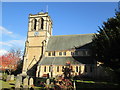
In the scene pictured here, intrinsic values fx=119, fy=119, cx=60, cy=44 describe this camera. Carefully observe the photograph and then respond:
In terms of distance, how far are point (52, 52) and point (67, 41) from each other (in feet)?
20.7

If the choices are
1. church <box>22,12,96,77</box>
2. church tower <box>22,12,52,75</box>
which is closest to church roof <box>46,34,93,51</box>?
church <box>22,12,96,77</box>

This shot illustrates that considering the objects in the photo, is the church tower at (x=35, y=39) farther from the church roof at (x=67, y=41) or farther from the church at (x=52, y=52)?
the church roof at (x=67, y=41)

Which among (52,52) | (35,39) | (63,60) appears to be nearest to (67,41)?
(52,52)

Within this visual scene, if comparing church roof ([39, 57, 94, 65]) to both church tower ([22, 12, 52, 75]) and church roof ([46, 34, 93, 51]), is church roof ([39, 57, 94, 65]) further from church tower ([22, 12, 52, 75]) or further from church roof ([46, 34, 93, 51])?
church roof ([46, 34, 93, 51])

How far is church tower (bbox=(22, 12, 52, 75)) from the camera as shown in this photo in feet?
127

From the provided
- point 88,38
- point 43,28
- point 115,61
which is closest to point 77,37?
point 88,38

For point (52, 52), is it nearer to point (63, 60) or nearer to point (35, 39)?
point (63, 60)

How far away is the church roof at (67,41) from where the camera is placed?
1475 inches

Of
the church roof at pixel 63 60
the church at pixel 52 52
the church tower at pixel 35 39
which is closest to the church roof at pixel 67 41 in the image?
the church at pixel 52 52

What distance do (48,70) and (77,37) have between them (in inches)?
577

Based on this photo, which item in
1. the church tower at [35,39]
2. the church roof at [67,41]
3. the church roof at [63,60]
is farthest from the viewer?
the church tower at [35,39]

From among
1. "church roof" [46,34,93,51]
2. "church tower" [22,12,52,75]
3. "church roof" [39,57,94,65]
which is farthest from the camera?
"church tower" [22,12,52,75]

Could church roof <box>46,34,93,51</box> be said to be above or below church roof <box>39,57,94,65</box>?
above

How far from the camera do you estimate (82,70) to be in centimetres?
3164
